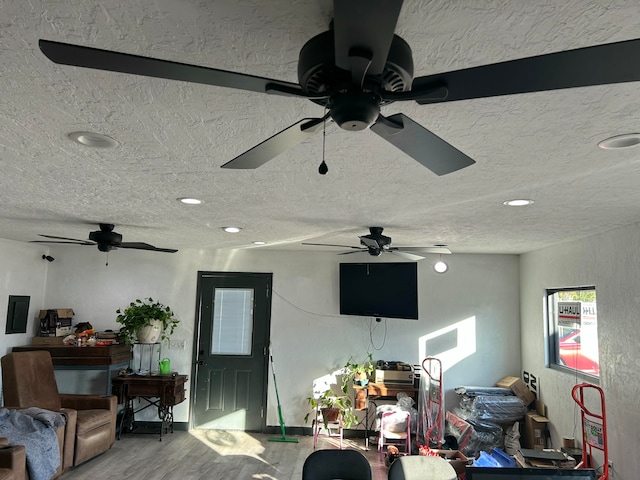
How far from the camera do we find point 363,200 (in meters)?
3.28

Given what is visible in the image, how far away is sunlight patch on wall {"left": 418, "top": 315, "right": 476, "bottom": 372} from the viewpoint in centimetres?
624

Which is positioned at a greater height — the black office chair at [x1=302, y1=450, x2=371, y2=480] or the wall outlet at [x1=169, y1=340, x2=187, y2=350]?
the wall outlet at [x1=169, y1=340, x2=187, y2=350]

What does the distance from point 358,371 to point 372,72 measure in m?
5.41

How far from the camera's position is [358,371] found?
6094 millimetres

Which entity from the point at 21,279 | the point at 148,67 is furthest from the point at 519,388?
the point at 21,279

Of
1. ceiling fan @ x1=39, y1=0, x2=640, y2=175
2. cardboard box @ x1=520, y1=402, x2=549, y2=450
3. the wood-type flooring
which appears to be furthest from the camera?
cardboard box @ x1=520, y1=402, x2=549, y2=450

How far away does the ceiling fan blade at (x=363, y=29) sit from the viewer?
85 centimetres

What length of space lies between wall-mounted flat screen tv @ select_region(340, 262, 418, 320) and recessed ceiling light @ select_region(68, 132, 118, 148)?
4.32 metres

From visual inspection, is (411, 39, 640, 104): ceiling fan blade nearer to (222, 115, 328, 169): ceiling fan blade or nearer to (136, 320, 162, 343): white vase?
(222, 115, 328, 169): ceiling fan blade

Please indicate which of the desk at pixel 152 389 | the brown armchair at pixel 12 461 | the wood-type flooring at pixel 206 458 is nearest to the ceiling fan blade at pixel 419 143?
the brown armchair at pixel 12 461

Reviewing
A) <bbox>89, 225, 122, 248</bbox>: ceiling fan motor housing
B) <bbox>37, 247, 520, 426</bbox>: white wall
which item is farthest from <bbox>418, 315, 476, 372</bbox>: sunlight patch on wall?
<bbox>89, 225, 122, 248</bbox>: ceiling fan motor housing

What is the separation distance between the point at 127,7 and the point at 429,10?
2.45 feet

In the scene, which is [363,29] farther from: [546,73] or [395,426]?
[395,426]

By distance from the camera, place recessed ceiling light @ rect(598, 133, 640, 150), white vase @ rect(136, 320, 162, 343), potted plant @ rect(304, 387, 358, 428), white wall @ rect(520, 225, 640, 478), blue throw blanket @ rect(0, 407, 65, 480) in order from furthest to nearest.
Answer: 1. white vase @ rect(136, 320, 162, 343)
2. potted plant @ rect(304, 387, 358, 428)
3. blue throw blanket @ rect(0, 407, 65, 480)
4. white wall @ rect(520, 225, 640, 478)
5. recessed ceiling light @ rect(598, 133, 640, 150)
